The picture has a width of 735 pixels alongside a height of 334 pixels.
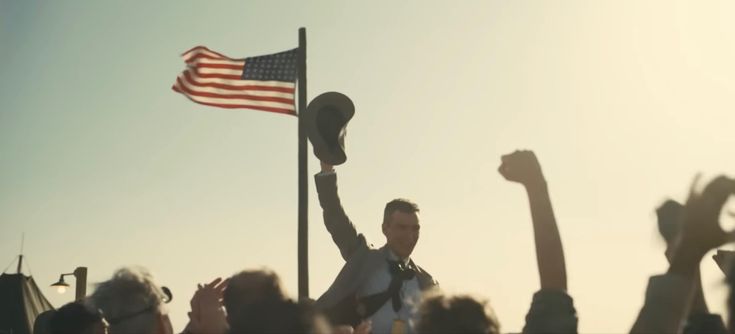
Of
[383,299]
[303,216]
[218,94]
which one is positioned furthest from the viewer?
[218,94]

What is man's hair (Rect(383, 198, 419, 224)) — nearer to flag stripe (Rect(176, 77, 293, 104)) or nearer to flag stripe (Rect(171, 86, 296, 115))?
flag stripe (Rect(171, 86, 296, 115))

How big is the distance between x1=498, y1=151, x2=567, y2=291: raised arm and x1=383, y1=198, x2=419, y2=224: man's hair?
362 cm

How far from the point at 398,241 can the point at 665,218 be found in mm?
3538

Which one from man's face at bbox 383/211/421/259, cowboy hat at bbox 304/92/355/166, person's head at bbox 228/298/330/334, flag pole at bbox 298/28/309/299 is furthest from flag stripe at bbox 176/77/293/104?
person's head at bbox 228/298/330/334

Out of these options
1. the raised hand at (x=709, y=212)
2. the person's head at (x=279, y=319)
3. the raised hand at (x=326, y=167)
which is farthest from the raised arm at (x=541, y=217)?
the raised hand at (x=326, y=167)

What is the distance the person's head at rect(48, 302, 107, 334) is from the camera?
364 cm

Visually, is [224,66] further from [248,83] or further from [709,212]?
[709,212]

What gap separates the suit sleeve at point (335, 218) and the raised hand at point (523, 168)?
142 inches

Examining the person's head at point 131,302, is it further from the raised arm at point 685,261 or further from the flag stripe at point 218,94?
the flag stripe at point 218,94

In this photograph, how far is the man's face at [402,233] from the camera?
19.3 feet

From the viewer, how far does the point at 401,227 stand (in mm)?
5891

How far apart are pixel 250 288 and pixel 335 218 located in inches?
109

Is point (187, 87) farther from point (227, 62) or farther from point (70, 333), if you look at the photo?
point (70, 333)

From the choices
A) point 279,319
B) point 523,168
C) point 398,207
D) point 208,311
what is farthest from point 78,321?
point 398,207
